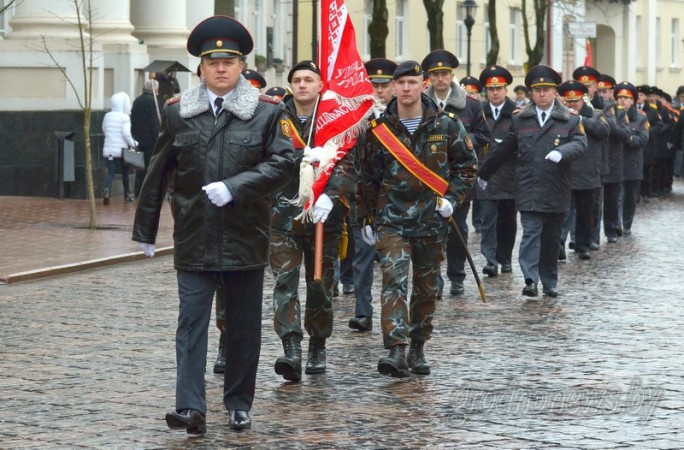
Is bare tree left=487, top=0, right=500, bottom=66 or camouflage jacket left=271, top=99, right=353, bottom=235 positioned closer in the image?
camouflage jacket left=271, top=99, right=353, bottom=235

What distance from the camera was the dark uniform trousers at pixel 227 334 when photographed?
7.72 m

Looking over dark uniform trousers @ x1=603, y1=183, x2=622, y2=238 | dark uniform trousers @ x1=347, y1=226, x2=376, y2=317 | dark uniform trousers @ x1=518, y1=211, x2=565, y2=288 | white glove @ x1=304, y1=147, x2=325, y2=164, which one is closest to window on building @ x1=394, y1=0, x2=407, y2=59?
dark uniform trousers @ x1=603, y1=183, x2=622, y2=238

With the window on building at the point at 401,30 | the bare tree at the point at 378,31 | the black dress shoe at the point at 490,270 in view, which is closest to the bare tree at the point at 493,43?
the window on building at the point at 401,30

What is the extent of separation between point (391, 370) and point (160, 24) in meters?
22.4

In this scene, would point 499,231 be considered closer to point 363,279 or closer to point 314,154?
point 363,279

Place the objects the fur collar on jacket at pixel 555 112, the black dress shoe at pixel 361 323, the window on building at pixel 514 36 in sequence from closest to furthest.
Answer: the black dress shoe at pixel 361 323
the fur collar on jacket at pixel 555 112
the window on building at pixel 514 36

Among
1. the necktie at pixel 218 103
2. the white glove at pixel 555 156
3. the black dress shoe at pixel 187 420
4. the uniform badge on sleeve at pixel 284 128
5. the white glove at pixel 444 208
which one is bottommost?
the black dress shoe at pixel 187 420

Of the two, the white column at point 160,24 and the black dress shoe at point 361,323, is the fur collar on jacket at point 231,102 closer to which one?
the black dress shoe at point 361,323

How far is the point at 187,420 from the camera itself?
764cm

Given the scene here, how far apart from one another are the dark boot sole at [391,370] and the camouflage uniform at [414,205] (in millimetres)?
123

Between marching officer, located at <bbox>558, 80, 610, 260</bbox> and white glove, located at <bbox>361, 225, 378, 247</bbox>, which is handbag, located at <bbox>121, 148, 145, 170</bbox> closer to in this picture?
marching officer, located at <bbox>558, 80, 610, 260</bbox>

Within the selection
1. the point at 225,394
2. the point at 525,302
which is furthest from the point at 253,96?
the point at 525,302

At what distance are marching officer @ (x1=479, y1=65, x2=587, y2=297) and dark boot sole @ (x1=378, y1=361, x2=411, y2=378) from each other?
460cm

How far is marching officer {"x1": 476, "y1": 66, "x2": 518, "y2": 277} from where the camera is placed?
15.8 meters
